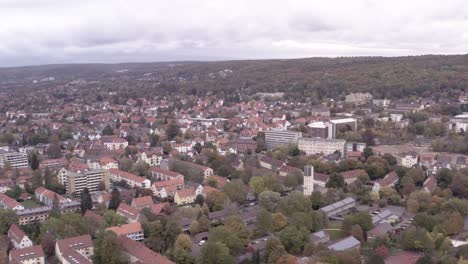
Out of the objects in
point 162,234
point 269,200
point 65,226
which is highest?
point 65,226

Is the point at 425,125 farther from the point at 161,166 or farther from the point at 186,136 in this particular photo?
the point at 161,166

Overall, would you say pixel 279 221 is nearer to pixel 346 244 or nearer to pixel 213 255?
pixel 346 244

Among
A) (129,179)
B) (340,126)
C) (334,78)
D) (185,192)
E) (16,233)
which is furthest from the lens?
(334,78)

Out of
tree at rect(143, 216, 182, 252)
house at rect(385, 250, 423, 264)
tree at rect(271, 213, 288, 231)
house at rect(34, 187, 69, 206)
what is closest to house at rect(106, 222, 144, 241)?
tree at rect(143, 216, 182, 252)

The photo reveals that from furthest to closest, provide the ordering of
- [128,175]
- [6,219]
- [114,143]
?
[114,143], [128,175], [6,219]

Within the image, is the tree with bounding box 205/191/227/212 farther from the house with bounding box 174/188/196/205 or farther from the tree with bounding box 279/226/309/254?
the tree with bounding box 279/226/309/254

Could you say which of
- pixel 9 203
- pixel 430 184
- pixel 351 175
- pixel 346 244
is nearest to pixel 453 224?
pixel 346 244

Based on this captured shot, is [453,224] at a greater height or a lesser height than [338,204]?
greater
